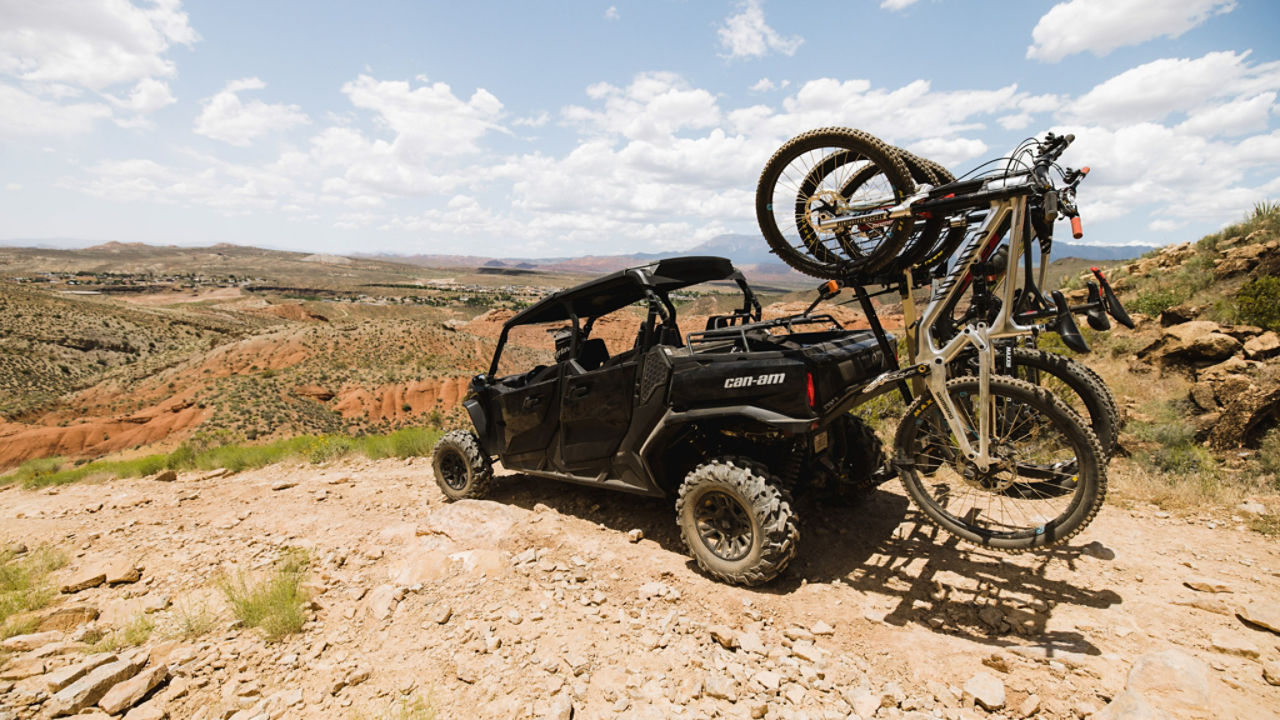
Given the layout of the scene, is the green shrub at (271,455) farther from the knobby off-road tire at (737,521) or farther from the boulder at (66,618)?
the knobby off-road tire at (737,521)

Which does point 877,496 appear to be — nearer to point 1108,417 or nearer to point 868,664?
point 1108,417

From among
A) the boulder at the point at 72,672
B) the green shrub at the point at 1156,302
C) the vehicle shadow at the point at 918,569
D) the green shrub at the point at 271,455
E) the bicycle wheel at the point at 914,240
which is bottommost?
the green shrub at the point at 271,455

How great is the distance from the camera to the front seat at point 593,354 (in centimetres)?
588

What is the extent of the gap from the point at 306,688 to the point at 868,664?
120 inches

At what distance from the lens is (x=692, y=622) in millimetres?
3486

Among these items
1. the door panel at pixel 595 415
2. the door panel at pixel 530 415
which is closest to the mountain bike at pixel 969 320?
the door panel at pixel 595 415

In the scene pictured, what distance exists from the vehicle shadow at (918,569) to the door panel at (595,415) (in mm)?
685

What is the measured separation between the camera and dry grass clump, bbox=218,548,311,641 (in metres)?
3.57

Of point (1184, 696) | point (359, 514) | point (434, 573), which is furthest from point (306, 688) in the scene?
point (1184, 696)

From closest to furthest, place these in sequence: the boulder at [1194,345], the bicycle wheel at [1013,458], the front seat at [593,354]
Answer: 1. the bicycle wheel at [1013,458]
2. the front seat at [593,354]
3. the boulder at [1194,345]

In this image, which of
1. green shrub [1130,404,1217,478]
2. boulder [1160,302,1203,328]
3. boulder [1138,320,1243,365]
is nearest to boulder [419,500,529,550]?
green shrub [1130,404,1217,478]

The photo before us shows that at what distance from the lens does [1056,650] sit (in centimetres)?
302

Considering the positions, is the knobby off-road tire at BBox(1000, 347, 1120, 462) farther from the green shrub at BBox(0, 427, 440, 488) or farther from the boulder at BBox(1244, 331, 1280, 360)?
the green shrub at BBox(0, 427, 440, 488)

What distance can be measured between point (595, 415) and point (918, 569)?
9.13 ft
